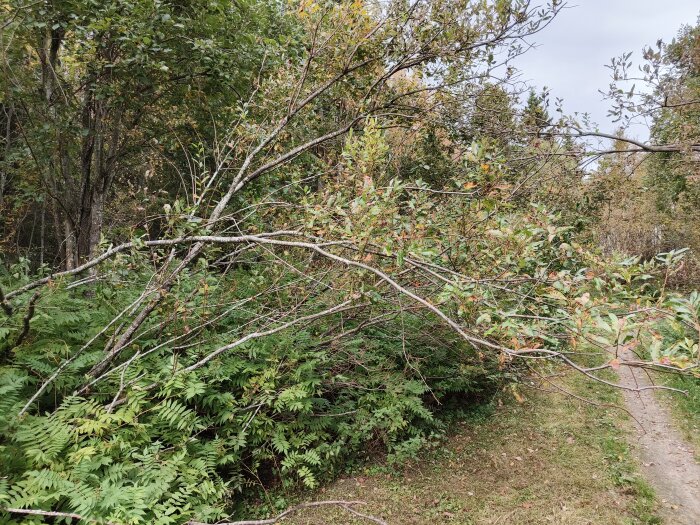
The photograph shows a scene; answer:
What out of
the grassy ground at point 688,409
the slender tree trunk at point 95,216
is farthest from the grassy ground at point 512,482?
the slender tree trunk at point 95,216

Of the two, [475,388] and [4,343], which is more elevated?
[4,343]

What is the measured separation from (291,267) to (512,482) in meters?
4.25

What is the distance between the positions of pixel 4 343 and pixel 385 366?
446 centimetres

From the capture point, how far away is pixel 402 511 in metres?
4.59

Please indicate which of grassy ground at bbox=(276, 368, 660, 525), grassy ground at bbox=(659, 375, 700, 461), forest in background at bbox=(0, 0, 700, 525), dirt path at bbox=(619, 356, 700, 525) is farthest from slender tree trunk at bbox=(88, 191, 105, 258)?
grassy ground at bbox=(659, 375, 700, 461)

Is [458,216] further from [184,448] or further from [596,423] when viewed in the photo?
[596,423]

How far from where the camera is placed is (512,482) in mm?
5195

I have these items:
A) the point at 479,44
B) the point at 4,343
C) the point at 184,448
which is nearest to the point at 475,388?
the point at 184,448

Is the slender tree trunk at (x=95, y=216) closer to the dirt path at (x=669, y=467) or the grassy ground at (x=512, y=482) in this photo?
the grassy ground at (x=512, y=482)

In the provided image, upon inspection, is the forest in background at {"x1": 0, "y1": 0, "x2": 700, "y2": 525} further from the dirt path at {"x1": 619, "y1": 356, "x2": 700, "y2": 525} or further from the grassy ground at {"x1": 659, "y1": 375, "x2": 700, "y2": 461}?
the grassy ground at {"x1": 659, "y1": 375, "x2": 700, "y2": 461}

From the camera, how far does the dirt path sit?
4777 millimetres

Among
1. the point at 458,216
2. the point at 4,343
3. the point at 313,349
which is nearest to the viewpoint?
the point at 4,343

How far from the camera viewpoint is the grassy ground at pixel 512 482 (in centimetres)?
452

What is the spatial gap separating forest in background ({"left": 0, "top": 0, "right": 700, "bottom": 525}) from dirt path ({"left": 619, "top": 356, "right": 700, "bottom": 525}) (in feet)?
6.93
